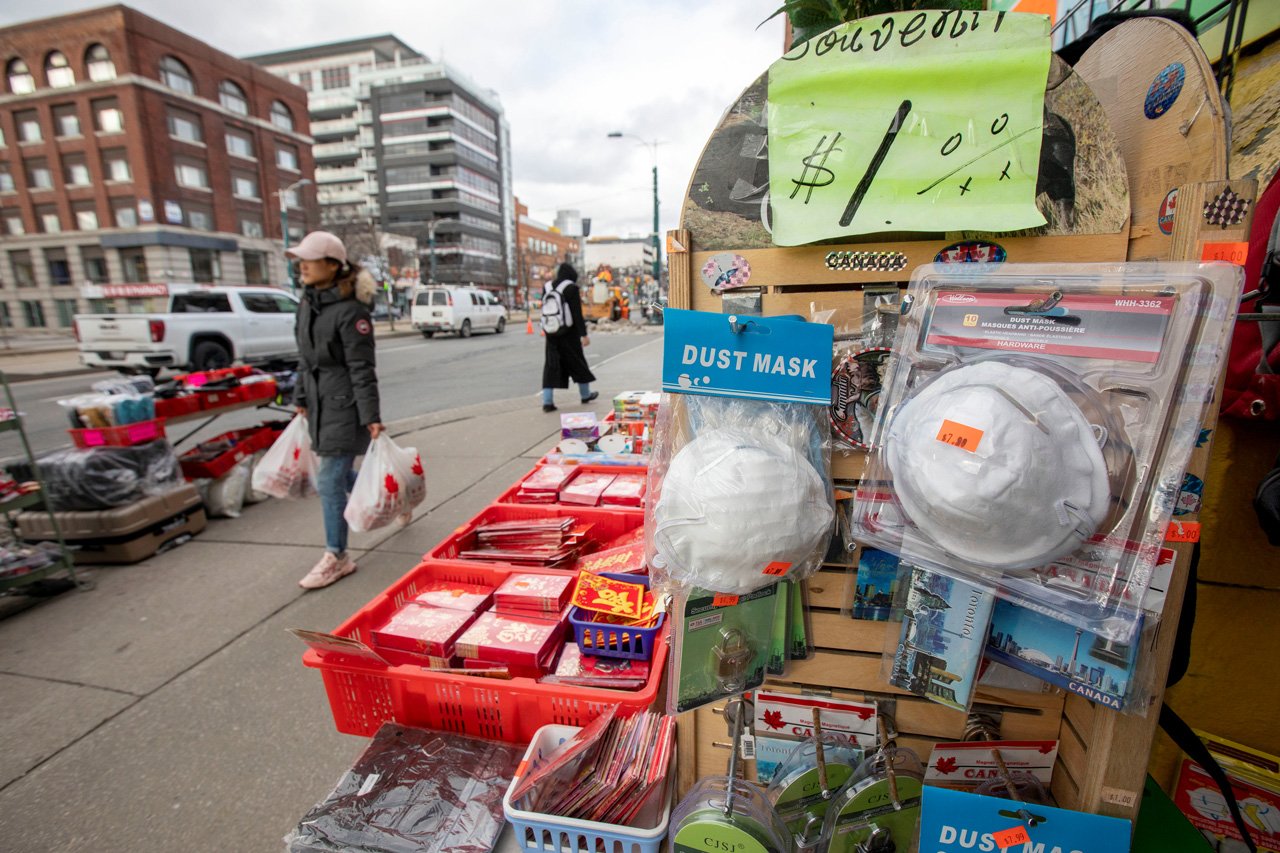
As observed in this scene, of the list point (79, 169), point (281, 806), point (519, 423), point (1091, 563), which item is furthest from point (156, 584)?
point (79, 169)

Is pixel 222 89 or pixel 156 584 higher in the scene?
pixel 222 89

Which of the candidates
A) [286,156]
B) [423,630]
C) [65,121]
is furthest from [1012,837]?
[286,156]

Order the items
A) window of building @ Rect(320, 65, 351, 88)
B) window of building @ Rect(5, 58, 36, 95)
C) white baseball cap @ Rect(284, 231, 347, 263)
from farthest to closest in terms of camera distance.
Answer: window of building @ Rect(320, 65, 351, 88)
window of building @ Rect(5, 58, 36, 95)
white baseball cap @ Rect(284, 231, 347, 263)

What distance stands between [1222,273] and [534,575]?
2149 millimetres

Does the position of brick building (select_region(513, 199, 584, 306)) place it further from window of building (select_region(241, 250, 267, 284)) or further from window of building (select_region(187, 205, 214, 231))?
window of building (select_region(187, 205, 214, 231))

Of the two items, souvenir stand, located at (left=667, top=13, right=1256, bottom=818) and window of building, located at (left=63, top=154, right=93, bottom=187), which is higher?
window of building, located at (left=63, top=154, right=93, bottom=187)

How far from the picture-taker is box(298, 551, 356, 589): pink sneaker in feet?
11.4

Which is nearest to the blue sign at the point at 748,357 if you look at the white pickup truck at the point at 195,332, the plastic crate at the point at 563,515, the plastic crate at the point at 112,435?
the plastic crate at the point at 563,515

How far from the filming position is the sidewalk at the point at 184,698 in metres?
1.98

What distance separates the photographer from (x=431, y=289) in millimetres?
22625

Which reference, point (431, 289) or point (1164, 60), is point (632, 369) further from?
point (431, 289)

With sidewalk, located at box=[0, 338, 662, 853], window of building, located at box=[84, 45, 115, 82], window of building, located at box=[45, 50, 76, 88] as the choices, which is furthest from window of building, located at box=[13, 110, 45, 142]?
sidewalk, located at box=[0, 338, 662, 853]

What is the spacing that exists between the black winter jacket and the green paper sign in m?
2.92

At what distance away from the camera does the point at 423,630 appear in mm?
1979
